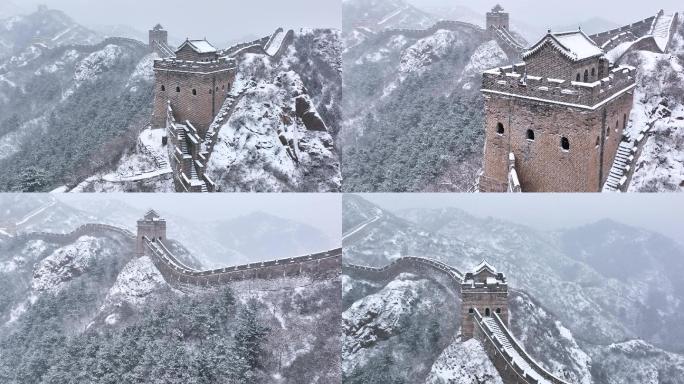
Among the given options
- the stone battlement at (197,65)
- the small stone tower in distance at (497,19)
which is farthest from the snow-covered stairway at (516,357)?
the stone battlement at (197,65)

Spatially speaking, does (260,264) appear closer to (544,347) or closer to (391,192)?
(391,192)

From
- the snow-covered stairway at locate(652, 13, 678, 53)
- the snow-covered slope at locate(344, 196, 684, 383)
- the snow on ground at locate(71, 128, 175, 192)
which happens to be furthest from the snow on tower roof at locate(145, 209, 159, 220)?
the snow-covered stairway at locate(652, 13, 678, 53)

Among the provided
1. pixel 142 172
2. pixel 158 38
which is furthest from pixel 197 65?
pixel 142 172

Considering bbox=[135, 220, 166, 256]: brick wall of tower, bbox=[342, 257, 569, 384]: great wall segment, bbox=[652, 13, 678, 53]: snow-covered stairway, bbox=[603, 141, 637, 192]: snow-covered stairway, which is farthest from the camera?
bbox=[135, 220, 166, 256]: brick wall of tower

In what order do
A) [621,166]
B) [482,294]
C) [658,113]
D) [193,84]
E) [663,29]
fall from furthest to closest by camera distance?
[482,294], [193,84], [663,29], [658,113], [621,166]

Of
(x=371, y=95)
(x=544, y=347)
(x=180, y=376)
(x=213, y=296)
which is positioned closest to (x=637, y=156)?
(x=544, y=347)

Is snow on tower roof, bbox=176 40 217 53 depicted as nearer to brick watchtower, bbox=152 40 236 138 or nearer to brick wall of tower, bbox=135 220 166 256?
brick watchtower, bbox=152 40 236 138

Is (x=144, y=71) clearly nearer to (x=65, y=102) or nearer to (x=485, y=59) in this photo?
(x=65, y=102)
